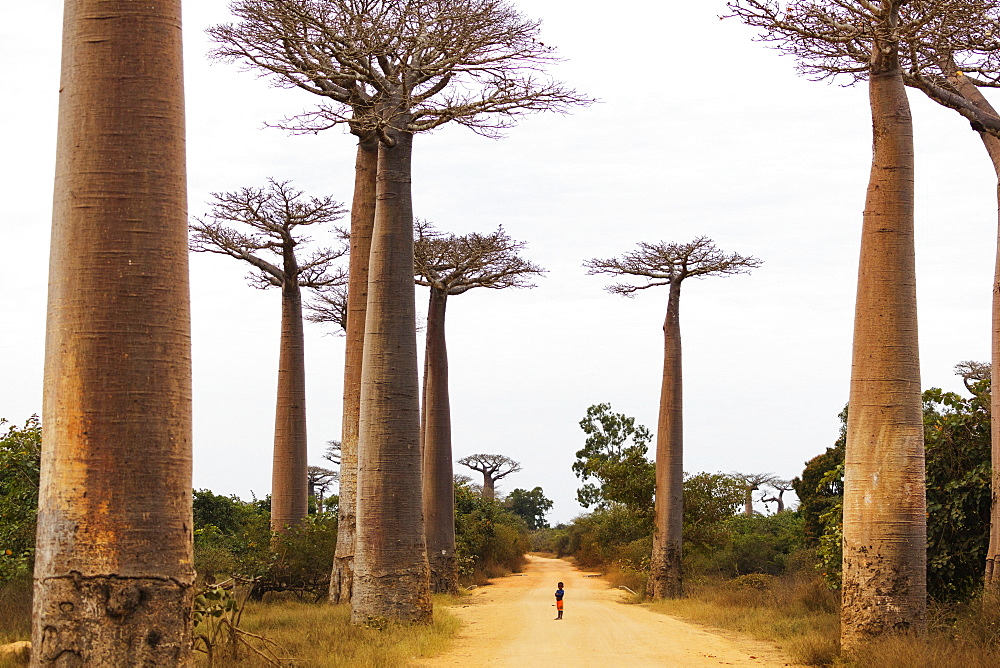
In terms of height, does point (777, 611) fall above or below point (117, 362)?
below

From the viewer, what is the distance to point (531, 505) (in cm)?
6044

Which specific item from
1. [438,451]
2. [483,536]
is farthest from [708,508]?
[483,536]

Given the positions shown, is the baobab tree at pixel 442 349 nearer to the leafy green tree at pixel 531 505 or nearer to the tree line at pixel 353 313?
the tree line at pixel 353 313


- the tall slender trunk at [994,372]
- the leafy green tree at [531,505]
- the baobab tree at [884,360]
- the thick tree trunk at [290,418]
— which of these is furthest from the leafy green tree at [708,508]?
the leafy green tree at [531,505]

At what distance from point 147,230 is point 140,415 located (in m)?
0.81

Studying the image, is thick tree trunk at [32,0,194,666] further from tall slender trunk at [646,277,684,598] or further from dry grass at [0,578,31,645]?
tall slender trunk at [646,277,684,598]

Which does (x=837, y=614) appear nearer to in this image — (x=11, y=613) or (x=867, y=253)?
(x=867, y=253)

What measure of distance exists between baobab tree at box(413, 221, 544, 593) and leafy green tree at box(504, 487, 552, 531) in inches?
1619

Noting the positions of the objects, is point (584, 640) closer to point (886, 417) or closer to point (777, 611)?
point (886, 417)

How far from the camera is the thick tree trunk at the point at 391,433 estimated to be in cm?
983

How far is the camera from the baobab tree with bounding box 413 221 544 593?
17703 mm

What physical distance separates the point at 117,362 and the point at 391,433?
5.84 meters

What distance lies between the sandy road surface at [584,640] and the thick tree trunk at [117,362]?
4.07m

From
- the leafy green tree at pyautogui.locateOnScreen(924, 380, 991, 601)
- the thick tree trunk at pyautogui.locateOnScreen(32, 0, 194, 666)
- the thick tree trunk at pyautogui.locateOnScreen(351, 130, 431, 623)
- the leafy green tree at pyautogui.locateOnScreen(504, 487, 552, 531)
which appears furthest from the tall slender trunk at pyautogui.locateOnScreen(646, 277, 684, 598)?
the leafy green tree at pyautogui.locateOnScreen(504, 487, 552, 531)
